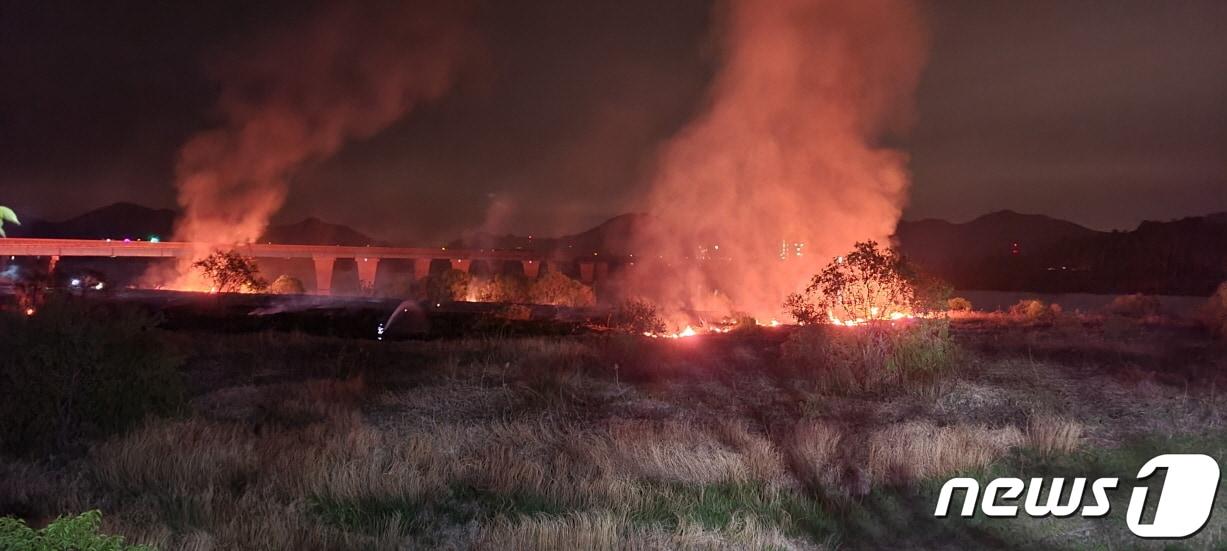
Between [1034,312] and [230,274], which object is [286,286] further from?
[1034,312]

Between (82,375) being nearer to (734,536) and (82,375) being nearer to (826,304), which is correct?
(734,536)

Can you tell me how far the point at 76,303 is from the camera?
38.0 feet

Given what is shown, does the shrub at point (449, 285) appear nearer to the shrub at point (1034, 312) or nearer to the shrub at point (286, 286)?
the shrub at point (286, 286)

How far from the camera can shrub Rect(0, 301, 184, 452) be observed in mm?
9797

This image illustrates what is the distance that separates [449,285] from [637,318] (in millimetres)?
43756

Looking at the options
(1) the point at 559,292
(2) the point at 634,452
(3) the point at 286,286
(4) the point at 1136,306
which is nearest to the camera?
(2) the point at 634,452

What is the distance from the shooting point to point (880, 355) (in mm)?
14031

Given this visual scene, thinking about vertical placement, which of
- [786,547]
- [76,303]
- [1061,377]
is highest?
[76,303]

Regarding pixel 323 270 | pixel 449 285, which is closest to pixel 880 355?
pixel 449 285

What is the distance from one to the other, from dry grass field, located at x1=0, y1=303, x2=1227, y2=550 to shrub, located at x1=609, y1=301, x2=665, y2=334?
516 inches

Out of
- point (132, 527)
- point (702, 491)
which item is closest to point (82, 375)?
point (132, 527)

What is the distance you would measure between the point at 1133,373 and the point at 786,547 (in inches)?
390

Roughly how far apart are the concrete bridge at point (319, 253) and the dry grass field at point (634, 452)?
Answer: 1930 inches

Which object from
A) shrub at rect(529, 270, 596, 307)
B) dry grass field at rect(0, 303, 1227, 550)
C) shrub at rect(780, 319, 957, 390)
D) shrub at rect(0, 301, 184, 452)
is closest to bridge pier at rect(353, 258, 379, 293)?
shrub at rect(529, 270, 596, 307)
